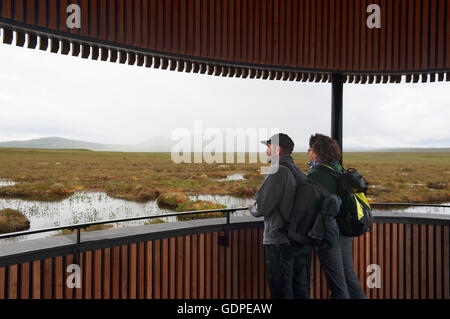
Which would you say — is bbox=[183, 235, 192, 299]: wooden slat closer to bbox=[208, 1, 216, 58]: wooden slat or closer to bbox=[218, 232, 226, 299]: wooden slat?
bbox=[218, 232, 226, 299]: wooden slat

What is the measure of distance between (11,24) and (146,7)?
96 centimetres

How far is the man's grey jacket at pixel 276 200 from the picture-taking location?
2023 millimetres

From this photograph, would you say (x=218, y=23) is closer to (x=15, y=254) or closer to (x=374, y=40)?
(x=374, y=40)

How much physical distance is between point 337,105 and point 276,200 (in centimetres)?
189

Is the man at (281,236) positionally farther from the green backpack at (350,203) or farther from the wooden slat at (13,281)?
the wooden slat at (13,281)

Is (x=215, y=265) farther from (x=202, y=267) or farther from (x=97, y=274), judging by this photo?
(x=97, y=274)

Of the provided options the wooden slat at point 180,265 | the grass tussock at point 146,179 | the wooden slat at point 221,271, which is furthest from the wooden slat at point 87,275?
the grass tussock at point 146,179

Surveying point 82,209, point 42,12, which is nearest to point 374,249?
point 42,12

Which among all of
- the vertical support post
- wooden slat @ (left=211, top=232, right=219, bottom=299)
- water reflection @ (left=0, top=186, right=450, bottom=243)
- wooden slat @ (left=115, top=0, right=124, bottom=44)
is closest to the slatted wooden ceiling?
wooden slat @ (left=115, top=0, right=124, bottom=44)

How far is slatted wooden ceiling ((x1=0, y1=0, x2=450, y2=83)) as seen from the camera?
8.32 ft

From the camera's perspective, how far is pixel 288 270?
207 cm

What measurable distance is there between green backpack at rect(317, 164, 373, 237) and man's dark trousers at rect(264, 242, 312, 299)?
30 centimetres

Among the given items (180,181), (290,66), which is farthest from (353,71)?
(180,181)
